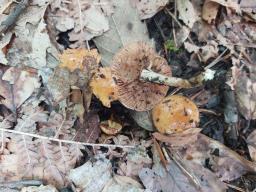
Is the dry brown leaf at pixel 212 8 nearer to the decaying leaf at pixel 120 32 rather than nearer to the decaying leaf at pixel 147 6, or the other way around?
the decaying leaf at pixel 147 6

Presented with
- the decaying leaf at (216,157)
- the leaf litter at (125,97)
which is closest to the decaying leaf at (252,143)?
the leaf litter at (125,97)

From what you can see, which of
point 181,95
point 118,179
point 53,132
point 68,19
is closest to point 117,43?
point 68,19

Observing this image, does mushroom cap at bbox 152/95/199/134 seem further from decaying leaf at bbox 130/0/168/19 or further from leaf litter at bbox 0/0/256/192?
decaying leaf at bbox 130/0/168/19

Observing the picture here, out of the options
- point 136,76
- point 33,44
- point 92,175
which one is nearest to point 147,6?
point 136,76

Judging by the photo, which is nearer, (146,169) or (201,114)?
(146,169)

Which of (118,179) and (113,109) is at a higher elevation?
(113,109)

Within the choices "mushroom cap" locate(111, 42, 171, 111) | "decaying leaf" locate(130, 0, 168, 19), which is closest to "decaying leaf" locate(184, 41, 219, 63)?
"decaying leaf" locate(130, 0, 168, 19)

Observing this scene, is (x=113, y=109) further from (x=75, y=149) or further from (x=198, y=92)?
(x=198, y=92)
